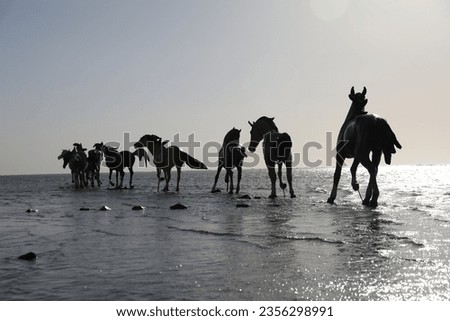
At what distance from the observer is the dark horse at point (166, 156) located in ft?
89.4

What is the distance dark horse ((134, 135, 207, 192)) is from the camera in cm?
2725

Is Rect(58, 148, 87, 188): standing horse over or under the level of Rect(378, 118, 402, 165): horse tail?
under

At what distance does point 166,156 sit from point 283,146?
10.3 m

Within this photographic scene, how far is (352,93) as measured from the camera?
15.4 metres

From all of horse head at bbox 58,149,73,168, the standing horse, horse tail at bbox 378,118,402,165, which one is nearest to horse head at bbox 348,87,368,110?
horse tail at bbox 378,118,402,165

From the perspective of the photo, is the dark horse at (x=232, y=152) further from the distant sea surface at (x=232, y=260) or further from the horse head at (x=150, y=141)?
the distant sea surface at (x=232, y=260)

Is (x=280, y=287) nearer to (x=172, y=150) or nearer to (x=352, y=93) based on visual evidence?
(x=352, y=93)

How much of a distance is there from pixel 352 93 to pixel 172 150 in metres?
13.8

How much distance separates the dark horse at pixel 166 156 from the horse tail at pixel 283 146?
9096 mm

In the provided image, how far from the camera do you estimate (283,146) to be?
18562 mm

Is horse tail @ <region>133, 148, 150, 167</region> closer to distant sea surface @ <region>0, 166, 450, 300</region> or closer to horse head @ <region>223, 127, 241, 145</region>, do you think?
horse head @ <region>223, 127, 241, 145</region>

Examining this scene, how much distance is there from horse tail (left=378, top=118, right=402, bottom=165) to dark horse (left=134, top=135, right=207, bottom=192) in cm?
1433

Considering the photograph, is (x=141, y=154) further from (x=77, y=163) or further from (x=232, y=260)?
→ (x=232, y=260)

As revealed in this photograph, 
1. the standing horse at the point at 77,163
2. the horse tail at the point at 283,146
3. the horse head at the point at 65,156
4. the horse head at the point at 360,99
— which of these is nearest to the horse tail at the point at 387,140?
the horse head at the point at 360,99
